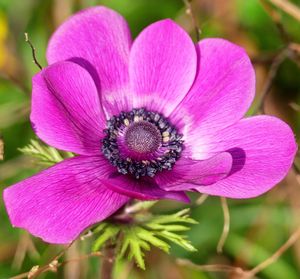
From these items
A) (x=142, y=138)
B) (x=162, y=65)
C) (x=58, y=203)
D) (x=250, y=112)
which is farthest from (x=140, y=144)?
(x=250, y=112)

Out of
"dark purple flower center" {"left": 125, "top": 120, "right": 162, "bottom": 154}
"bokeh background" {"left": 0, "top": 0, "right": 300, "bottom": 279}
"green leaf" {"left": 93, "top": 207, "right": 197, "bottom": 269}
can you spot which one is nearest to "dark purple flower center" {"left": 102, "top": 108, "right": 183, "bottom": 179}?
"dark purple flower center" {"left": 125, "top": 120, "right": 162, "bottom": 154}

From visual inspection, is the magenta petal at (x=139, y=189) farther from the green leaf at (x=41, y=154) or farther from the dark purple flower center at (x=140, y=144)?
the green leaf at (x=41, y=154)

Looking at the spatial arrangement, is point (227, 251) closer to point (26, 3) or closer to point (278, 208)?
point (278, 208)

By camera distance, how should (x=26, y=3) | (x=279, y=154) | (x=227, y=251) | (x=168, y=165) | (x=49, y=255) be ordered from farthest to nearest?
(x=26, y=3) → (x=227, y=251) → (x=49, y=255) → (x=168, y=165) → (x=279, y=154)

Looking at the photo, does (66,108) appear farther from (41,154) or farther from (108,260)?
(108,260)

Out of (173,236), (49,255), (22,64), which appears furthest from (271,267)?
(22,64)

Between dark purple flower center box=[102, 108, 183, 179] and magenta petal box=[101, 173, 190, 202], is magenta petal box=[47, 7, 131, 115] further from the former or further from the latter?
magenta petal box=[101, 173, 190, 202]

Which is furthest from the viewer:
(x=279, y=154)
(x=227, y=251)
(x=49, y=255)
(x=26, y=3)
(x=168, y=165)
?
(x=26, y=3)
